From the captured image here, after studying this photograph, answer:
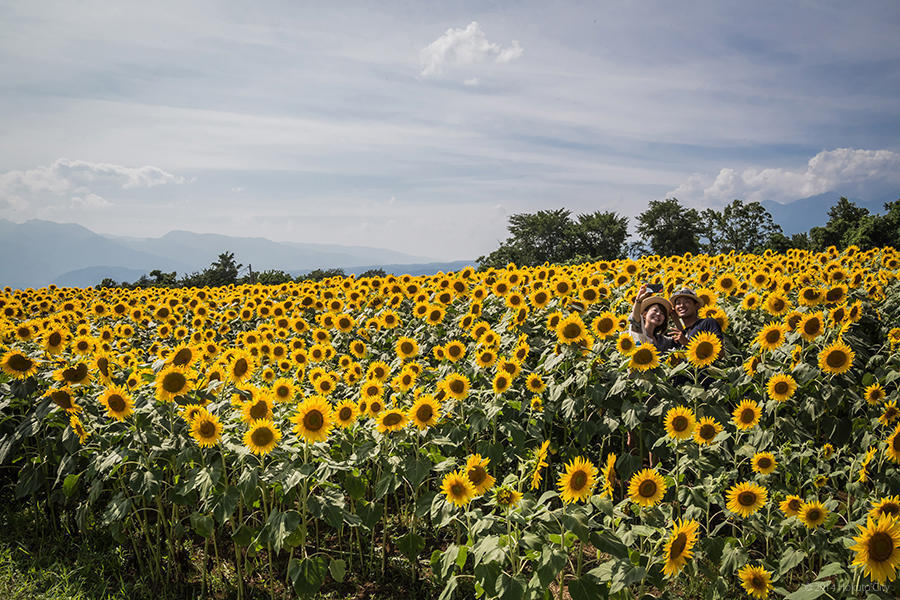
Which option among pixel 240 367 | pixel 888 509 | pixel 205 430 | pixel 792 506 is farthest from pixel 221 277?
pixel 888 509

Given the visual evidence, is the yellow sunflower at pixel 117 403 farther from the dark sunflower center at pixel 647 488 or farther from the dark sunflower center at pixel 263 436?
the dark sunflower center at pixel 647 488

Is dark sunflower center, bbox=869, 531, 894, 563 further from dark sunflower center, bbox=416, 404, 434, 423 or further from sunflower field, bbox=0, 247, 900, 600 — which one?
dark sunflower center, bbox=416, 404, 434, 423

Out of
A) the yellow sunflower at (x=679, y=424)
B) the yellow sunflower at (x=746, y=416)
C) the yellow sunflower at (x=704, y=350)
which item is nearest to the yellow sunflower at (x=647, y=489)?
the yellow sunflower at (x=679, y=424)

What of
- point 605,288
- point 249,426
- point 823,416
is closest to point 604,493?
point 249,426

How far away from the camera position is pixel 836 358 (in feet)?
13.8

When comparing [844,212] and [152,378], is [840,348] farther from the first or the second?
[844,212]

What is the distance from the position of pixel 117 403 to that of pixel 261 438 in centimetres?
115

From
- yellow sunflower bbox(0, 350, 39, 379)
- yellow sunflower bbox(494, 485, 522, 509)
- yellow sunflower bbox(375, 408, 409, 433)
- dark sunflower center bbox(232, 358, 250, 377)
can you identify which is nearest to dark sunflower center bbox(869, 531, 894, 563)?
yellow sunflower bbox(494, 485, 522, 509)

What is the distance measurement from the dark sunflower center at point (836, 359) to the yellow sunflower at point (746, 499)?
4.90 feet

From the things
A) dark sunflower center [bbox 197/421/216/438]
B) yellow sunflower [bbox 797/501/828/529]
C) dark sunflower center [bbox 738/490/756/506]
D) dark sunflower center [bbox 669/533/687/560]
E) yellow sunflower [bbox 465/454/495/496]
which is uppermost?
dark sunflower center [bbox 197/421/216/438]

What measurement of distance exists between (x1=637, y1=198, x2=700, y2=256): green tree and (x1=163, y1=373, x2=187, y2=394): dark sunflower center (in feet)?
247

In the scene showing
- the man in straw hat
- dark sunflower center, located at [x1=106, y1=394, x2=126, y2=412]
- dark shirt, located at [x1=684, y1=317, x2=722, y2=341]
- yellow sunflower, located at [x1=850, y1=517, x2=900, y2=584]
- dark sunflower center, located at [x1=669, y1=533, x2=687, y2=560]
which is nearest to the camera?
yellow sunflower, located at [x1=850, y1=517, x2=900, y2=584]

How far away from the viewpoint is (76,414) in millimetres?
4277

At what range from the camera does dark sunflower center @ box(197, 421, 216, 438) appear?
3.42m
